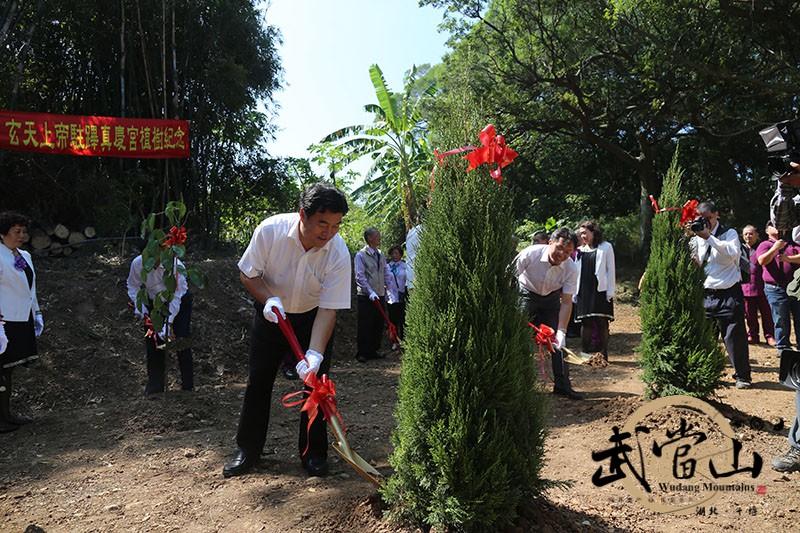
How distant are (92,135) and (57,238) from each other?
1.87 meters

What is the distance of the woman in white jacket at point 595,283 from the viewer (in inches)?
278

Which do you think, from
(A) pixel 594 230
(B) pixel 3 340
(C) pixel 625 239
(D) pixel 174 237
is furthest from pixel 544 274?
(C) pixel 625 239

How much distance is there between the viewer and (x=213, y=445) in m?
4.18

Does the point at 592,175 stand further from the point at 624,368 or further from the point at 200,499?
the point at 200,499

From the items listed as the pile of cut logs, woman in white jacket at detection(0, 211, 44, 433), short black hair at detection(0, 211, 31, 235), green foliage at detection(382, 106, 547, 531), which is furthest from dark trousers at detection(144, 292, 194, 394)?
the pile of cut logs

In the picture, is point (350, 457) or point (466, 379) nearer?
point (466, 379)

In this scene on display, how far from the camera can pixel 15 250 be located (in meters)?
4.95

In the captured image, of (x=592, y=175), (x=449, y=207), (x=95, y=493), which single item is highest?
(x=592, y=175)

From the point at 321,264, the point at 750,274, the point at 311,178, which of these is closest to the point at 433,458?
the point at 321,264

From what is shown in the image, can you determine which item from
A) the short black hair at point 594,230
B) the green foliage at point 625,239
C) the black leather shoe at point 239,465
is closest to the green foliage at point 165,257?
the black leather shoe at point 239,465

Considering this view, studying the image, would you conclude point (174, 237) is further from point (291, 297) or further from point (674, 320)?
point (674, 320)

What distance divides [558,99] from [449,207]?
1188 cm

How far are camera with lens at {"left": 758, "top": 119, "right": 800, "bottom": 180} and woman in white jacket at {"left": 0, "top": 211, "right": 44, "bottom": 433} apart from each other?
18.4 ft

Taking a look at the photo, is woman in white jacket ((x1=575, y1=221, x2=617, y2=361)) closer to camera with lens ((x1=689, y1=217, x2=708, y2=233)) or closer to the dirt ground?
the dirt ground
